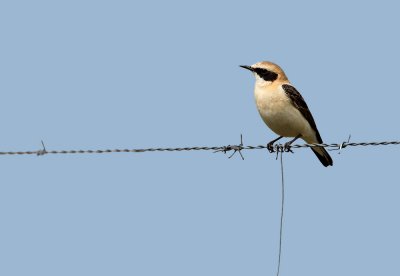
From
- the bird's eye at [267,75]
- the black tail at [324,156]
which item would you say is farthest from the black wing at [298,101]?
the black tail at [324,156]

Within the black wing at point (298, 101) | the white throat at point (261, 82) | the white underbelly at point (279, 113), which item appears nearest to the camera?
the white underbelly at point (279, 113)

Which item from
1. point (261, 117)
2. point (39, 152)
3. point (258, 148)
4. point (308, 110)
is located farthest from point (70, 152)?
point (308, 110)

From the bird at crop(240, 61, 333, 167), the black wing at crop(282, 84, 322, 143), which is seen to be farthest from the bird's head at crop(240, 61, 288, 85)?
the black wing at crop(282, 84, 322, 143)

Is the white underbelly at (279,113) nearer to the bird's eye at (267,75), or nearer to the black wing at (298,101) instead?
the black wing at (298,101)

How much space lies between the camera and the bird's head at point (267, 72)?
30.3 feet

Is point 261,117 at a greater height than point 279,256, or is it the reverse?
point 261,117

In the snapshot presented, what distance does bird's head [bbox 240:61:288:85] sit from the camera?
30.3 ft

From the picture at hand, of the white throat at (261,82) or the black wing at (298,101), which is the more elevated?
the white throat at (261,82)

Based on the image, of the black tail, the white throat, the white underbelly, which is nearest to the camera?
the white underbelly

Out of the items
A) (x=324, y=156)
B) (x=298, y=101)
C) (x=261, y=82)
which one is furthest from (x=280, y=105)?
(x=324, y=156)

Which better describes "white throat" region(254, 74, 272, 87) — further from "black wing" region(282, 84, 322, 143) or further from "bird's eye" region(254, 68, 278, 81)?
"black wing" region(282, 84, 322, 143)

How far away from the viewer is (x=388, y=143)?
6.60 m

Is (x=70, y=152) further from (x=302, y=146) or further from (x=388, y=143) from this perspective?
(x=388, y=143)

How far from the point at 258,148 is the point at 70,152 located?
73.8 inches
